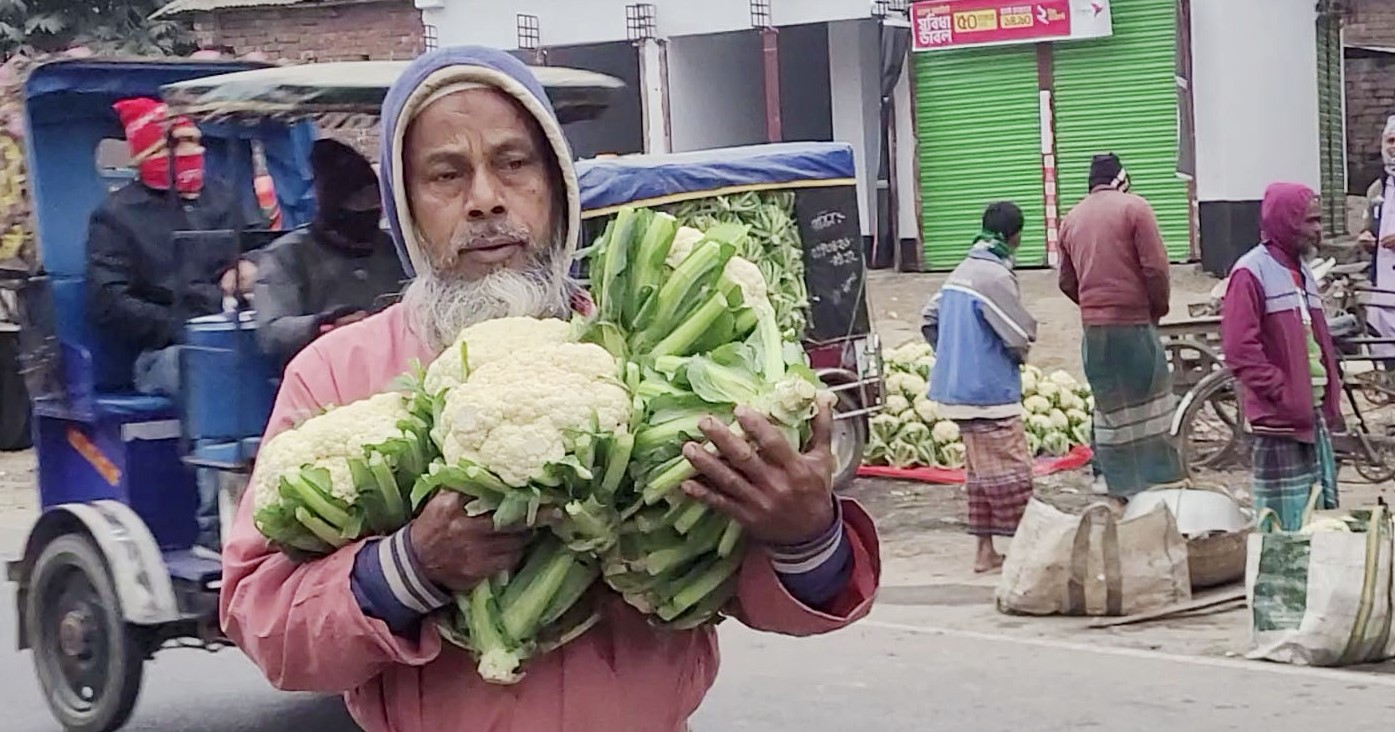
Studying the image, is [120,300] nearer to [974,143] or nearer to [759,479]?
[759,479]

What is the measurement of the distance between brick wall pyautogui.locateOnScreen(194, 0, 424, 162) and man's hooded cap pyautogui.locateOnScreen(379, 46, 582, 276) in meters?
21.6

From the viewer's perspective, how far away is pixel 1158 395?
10.3 metres

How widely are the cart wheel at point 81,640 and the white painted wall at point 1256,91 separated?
548 inches

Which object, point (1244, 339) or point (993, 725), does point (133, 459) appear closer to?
point (993, 725)

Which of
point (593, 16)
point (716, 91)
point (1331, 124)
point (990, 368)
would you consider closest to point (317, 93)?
point (990, 368)

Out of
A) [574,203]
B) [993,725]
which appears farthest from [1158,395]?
[574,203]

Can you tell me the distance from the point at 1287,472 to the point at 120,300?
183 inches

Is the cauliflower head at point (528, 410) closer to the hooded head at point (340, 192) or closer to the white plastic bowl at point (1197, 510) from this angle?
the hooded head at point (340, 192)

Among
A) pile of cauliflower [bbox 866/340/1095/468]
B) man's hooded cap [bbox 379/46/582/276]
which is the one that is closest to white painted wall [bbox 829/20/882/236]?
pile of cauliflower [bbox 866/340/1095/468]

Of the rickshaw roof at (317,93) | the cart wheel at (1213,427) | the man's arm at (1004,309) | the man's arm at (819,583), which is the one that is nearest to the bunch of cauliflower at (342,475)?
the man's arm at (819,583)

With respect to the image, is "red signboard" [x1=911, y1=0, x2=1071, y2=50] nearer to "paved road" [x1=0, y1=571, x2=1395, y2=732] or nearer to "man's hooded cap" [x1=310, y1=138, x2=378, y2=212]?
"paved road" [x1=0, y1=571, x2=1395, y2=732]

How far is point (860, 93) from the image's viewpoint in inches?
835

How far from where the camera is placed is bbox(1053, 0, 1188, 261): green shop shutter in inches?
766

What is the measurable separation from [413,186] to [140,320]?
493 centimetres
